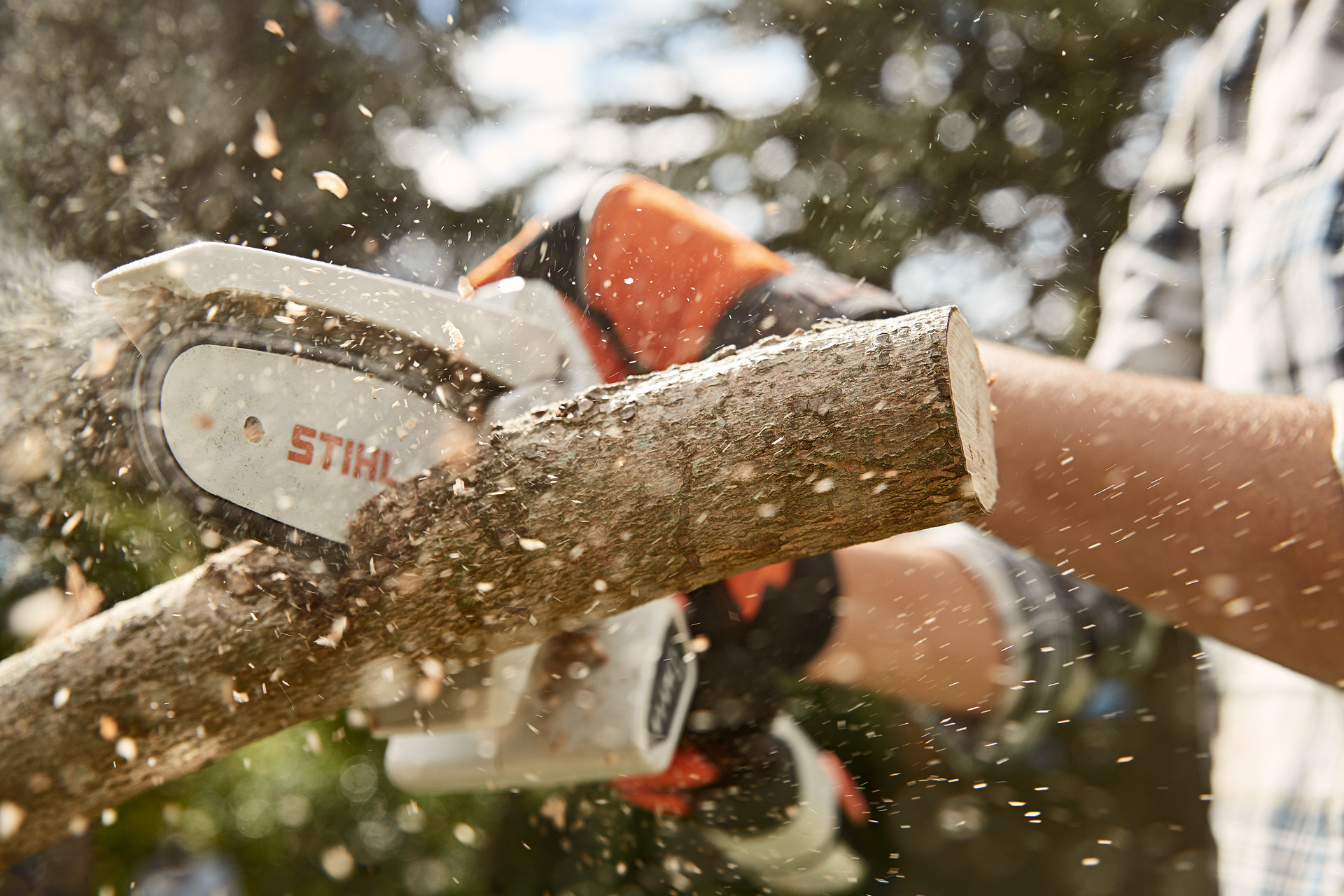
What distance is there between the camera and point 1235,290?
152 centimetres

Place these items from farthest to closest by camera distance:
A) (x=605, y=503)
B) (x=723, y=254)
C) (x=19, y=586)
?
1. (x=19, y=586)
2. (x=723, y=254)
3. (x=605, y=503)

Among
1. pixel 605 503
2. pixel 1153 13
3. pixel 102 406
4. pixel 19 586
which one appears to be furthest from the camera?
pixel 1153 13

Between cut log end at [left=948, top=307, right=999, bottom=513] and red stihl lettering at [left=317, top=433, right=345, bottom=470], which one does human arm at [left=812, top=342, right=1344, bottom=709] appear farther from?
red stihl lettering at [left=317, top=433, right=345, bottom=470]

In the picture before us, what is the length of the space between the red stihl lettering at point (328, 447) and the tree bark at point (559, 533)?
0.19 feet

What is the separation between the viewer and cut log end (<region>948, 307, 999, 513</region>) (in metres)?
0.52

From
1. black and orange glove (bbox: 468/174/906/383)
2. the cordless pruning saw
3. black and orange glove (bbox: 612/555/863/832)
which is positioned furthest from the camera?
black and orange glove (bbox: 612/555/863/832)

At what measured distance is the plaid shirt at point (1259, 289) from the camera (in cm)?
123

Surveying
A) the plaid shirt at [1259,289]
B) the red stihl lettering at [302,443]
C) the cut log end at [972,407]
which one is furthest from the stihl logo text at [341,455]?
the plaid shirt at [1259,289]

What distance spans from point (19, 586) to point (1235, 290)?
3.00 m

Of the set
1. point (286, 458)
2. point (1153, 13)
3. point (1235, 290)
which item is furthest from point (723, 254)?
point (1153, 13)

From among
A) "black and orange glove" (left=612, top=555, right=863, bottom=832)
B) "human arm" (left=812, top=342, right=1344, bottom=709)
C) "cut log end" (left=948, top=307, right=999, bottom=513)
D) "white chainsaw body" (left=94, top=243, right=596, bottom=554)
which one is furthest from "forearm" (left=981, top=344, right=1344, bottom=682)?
"white chainsaw body" (left=94, top=243, right=596, bottom=554)

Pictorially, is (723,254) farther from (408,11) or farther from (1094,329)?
(1094,329)

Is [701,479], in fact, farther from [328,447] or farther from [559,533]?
[328,447]

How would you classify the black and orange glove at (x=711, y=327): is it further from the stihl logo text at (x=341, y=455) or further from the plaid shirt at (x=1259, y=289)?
the plaid shirt at (x=1259, y=289)
